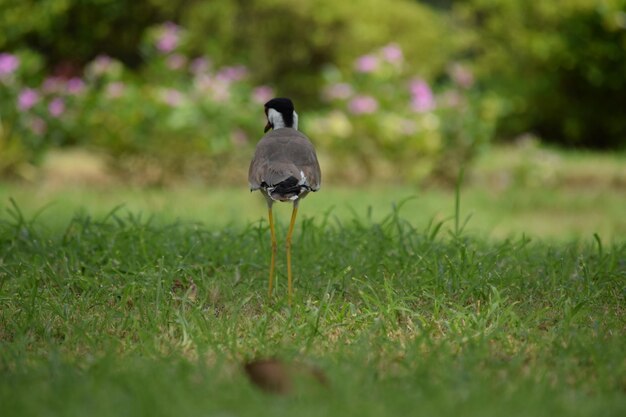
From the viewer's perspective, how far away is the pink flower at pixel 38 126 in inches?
395

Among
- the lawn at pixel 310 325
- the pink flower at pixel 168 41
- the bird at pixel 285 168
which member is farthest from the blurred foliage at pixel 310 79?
the bird at pixel 285 168

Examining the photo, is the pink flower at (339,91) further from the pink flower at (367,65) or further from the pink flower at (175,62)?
→ the pink flower at (175,62)

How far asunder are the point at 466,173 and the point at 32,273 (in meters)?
7.74

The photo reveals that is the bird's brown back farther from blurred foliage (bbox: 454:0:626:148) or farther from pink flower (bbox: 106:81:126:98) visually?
blurred foliage (bbox: 454:0:626:148)

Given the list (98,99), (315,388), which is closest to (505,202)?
(98,99)

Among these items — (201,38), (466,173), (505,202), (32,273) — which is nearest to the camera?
(32,273)

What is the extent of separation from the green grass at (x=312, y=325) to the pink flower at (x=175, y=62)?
5.83 meters

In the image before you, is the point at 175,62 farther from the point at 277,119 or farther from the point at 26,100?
the point at 277,119

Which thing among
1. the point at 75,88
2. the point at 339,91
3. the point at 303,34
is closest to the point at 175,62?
the point at 75,88

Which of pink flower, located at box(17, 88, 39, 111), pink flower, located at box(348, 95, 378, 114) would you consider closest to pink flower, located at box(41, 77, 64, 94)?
pink flower, located at box(17, 88, 39, 111)

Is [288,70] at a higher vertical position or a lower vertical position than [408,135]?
higher

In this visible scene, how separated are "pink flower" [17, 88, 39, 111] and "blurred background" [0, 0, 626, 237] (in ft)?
0.09

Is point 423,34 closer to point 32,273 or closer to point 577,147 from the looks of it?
point 577,147

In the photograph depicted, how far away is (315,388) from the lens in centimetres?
254
